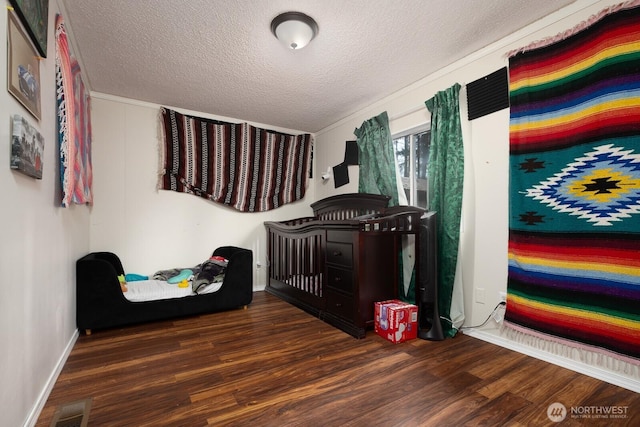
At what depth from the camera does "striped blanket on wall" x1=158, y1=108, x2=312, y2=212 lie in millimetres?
3340

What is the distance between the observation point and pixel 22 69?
3.76ft

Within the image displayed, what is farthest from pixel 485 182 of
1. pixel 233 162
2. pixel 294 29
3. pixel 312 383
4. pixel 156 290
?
pixel 156 290

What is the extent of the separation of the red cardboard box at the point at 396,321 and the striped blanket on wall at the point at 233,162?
223cm

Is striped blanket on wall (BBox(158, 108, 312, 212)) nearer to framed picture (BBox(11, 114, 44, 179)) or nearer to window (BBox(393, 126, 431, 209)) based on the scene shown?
window (BBox(393, 126, 431, 209))

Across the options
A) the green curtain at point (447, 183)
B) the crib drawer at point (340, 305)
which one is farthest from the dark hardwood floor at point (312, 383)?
the green curtain at point (447, 183)

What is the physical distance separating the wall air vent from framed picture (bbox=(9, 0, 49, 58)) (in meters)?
2.64

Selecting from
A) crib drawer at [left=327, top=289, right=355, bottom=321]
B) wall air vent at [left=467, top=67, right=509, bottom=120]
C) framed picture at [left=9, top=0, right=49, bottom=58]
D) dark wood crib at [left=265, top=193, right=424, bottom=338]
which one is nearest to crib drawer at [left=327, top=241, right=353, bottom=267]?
dark wood crib at [left=265, top=193, right=424, bottom=338]

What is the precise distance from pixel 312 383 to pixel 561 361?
155 centimetres

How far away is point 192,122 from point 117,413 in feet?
9.60

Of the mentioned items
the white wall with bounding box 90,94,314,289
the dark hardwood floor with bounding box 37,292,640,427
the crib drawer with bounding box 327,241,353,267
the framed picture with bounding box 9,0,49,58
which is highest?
the framed picture with bounding box 9,0,49,58

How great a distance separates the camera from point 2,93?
3.28ft

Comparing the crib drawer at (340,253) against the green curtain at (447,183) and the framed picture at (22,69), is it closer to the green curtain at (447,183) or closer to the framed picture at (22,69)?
the green curtain at (447,183)

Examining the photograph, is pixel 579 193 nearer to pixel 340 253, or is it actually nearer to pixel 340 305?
pixel 340 253

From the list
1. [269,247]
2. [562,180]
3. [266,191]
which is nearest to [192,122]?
[266,191]
